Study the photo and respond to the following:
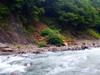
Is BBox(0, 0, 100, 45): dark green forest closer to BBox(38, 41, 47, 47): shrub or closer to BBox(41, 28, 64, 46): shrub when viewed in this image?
BBox(41, 28, 64, 46): shrub

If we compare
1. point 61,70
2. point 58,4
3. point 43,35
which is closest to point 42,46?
point 43,35

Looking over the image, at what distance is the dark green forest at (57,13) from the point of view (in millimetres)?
39031

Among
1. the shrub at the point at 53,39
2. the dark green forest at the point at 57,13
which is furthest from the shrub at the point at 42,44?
the dark green forest at the point at 57,13

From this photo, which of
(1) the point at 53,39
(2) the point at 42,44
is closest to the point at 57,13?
(1) the point at 53,39

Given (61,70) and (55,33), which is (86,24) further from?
(61,70)

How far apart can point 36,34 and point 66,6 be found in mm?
10095

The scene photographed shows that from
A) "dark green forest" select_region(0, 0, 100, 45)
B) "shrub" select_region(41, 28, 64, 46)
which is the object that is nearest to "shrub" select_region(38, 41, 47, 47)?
"shrub" select_region(41, 28, 64, 46)

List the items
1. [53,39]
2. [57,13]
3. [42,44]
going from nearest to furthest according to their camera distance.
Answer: [42,44] → [53,39] → [57,13]

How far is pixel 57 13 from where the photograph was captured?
47312mm

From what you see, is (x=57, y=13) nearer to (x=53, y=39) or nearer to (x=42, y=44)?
(x=53, y=39)

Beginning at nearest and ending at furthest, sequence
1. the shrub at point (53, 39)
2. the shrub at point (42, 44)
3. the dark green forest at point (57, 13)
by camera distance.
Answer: the shrub at point (42, 44), the shrub at point (53, 39), the dark green forest at point (57, 13)

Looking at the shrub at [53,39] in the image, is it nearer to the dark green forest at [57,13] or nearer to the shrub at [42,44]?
the shrub at [42,44]

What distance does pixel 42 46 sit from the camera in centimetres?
3634

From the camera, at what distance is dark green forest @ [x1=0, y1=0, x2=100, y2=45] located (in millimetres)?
39031
